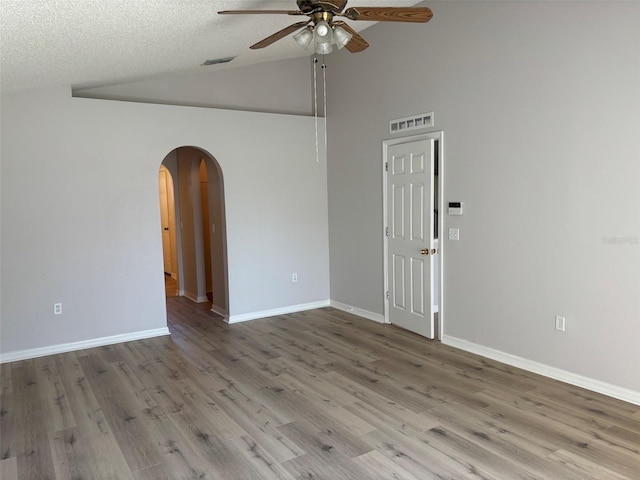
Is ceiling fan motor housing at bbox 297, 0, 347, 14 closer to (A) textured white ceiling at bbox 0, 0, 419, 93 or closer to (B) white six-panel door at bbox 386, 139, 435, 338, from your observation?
(A) textured white ceiling at bbox 0, 0, 419, 93

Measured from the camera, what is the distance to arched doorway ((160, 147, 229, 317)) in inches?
235

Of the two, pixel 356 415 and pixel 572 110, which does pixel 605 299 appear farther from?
pixel 356 415

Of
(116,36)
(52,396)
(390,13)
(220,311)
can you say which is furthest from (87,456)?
(220,311)

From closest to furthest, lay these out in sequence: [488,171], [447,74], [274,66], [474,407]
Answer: [474,407] < [488,171] < [447,74] < [274,66]

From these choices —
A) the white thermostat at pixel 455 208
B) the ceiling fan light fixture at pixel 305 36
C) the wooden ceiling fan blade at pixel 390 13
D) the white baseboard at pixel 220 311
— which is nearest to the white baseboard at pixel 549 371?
the white thermostat at pixel 455 208

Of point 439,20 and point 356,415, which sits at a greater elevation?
point 439,20

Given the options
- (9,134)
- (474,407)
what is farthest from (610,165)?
(9,134)

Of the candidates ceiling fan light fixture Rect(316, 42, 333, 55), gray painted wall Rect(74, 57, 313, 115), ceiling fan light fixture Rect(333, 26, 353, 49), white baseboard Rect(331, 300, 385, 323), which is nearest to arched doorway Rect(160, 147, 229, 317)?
gray painted wall Rect(74, 57, 313, 115)

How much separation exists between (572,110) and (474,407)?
234 cm

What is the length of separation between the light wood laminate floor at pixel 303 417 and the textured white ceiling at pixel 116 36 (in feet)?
8.37

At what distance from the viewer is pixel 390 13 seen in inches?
108

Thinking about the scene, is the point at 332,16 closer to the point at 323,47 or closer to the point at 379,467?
the point at 323,47

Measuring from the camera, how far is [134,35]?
10.9ft

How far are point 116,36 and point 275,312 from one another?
12.4 ft
